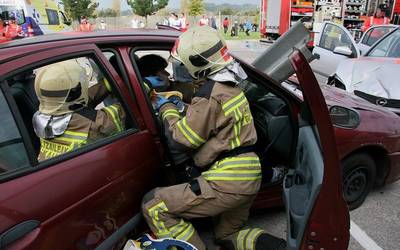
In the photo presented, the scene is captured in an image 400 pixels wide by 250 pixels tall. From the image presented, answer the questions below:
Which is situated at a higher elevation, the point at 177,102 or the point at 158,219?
the point at 177,102

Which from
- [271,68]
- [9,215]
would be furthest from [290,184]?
[9,215]

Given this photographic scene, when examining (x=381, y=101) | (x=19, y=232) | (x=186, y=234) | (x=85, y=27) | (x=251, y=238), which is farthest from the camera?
(x=85, y=27)

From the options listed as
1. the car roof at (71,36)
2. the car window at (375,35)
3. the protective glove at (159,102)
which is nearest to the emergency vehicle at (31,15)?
the car window at (375,35)

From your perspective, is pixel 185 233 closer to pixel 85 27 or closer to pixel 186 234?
pixel 186 234

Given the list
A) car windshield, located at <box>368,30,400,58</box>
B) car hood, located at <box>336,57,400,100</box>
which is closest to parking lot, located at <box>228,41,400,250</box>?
car hood, located at <box>336,57,400,100</box>

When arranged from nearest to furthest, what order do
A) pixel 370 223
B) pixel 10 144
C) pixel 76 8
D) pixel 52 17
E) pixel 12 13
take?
pixel 10 144, pixel 370 223, pixel 12 13, pixel 52 17, pixel 76 8

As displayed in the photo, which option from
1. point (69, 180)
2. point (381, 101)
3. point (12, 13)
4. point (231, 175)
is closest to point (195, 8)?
point (12, 13)

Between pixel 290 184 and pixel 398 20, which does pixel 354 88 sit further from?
pixel 398 20

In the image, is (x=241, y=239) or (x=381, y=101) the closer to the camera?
(x=241, y=239)

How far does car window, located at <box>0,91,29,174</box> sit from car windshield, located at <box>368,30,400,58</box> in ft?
17.7

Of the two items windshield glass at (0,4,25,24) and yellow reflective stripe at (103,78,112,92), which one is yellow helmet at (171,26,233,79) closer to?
yellow reflective stripe at (103,78,112,92)

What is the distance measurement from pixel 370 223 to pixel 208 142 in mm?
1870

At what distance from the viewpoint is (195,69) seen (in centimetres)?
218

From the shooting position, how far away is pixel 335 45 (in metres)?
7.07
